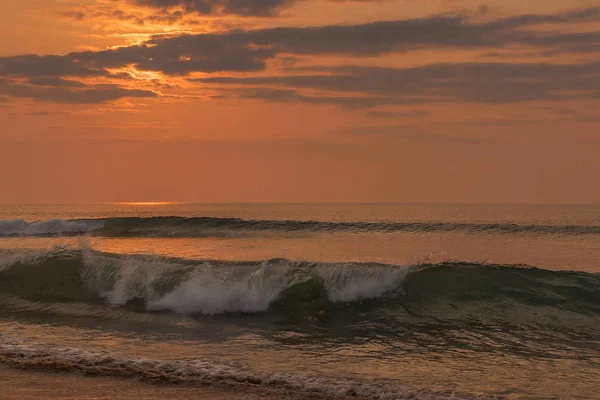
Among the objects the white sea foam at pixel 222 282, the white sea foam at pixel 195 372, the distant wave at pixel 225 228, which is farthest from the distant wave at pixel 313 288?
the distant wave at pixel 225 228

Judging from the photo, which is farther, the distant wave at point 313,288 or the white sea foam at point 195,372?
the distant wave at point 313,288

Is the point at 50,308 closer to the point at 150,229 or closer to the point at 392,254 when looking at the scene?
the point at 392,254

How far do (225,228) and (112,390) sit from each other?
4219cm

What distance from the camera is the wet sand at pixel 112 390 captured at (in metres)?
7.69

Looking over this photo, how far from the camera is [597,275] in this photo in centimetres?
1655

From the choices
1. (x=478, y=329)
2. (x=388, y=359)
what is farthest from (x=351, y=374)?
(x=478, y=329)

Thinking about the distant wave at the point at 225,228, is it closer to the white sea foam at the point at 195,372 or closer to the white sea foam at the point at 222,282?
the white sea foam at the point at 222,282

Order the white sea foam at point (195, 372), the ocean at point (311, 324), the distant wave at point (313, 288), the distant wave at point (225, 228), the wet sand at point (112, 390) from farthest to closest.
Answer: the distant wave at point (225, 228)
the distant wave at point (313, 288)
the ocean at point (311, 324)
the white sea foam at point (195, 372)
the wet sand at point (112, 390)

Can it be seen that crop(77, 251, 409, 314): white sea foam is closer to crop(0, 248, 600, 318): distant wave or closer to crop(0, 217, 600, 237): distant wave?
crop(0, 248, 600, 318): distant wave

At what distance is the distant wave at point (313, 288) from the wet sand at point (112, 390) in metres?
5.81

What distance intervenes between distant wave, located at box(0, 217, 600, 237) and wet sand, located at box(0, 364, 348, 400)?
36.3 metres

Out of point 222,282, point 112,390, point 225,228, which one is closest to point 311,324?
point 222,282

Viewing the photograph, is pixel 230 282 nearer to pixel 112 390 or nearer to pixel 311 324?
pixel 311 324

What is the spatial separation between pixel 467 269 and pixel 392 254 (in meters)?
12.1
